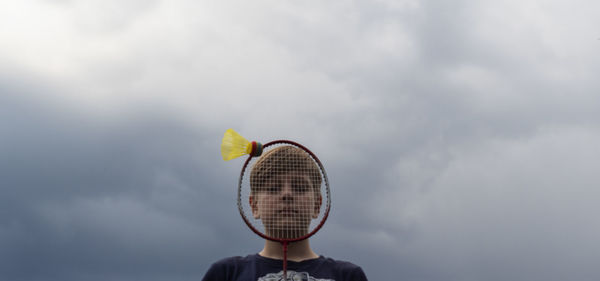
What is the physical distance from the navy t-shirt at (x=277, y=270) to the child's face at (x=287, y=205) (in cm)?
31

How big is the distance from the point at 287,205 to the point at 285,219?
0.14 metres

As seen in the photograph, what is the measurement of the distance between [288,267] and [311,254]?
325mm

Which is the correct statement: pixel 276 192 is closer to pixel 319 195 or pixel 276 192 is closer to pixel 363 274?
pixel 319 195

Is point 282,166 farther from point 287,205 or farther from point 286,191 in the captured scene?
point 287,205

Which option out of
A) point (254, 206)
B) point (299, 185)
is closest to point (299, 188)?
point (299, 185)

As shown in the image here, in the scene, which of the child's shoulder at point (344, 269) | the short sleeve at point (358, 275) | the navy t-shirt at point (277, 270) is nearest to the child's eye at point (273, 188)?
the navy t-shirt at point (277, 270)

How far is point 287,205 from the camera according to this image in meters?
5.72

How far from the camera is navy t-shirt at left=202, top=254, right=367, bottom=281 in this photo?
18.7 ft

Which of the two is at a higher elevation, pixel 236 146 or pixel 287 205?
pixel 236 146

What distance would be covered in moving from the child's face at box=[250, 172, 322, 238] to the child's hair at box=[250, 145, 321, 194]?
0.22 ft

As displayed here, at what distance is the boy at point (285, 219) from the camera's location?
18.8ft

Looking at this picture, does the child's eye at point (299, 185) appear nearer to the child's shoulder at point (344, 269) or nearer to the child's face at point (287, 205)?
the child's face at point (287, 205)

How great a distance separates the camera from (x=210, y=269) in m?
5.93

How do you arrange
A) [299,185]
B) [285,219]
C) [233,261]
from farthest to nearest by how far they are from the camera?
1. [233,261]
2. [299,185]
3. [285,219]
